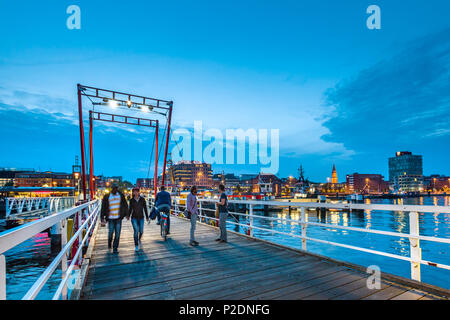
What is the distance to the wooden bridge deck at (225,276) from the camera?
427 cm

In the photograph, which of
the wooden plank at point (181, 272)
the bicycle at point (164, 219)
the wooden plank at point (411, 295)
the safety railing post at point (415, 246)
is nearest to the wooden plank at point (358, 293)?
the wooden plank at point (411, 295)

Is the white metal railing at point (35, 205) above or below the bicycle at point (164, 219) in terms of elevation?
below

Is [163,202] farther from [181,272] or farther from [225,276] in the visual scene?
[225,276]

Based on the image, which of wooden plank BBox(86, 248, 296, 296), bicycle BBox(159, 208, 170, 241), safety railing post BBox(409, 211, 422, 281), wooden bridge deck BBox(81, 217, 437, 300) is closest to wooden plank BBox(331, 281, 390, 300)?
wooden bridge deck BBox(81, 217, 437, 300)

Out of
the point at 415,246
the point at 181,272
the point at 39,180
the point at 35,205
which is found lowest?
the point at 35,205

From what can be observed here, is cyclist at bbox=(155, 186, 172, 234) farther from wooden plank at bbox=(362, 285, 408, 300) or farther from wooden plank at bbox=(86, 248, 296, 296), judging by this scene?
wooden plank at bbox=(362, 285, 408, 300)

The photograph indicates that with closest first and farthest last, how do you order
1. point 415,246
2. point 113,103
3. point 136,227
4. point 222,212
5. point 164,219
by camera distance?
point 415,246 → point 136,227 → point 222,212 → point 164,219 → point 113,103

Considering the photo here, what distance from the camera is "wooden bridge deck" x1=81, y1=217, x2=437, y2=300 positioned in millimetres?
4273

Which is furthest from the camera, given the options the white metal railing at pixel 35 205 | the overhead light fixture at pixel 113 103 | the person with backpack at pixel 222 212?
the white metal railing at pixel 35 205

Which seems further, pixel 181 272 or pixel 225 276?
pixel 181 272

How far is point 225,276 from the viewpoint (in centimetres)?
523

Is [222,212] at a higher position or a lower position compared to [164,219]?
higher

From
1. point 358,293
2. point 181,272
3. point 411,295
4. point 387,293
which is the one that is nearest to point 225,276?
point 181,272

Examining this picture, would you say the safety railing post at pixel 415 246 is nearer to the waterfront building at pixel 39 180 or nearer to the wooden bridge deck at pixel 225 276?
the wooden bridge deck at pixel 225 276
